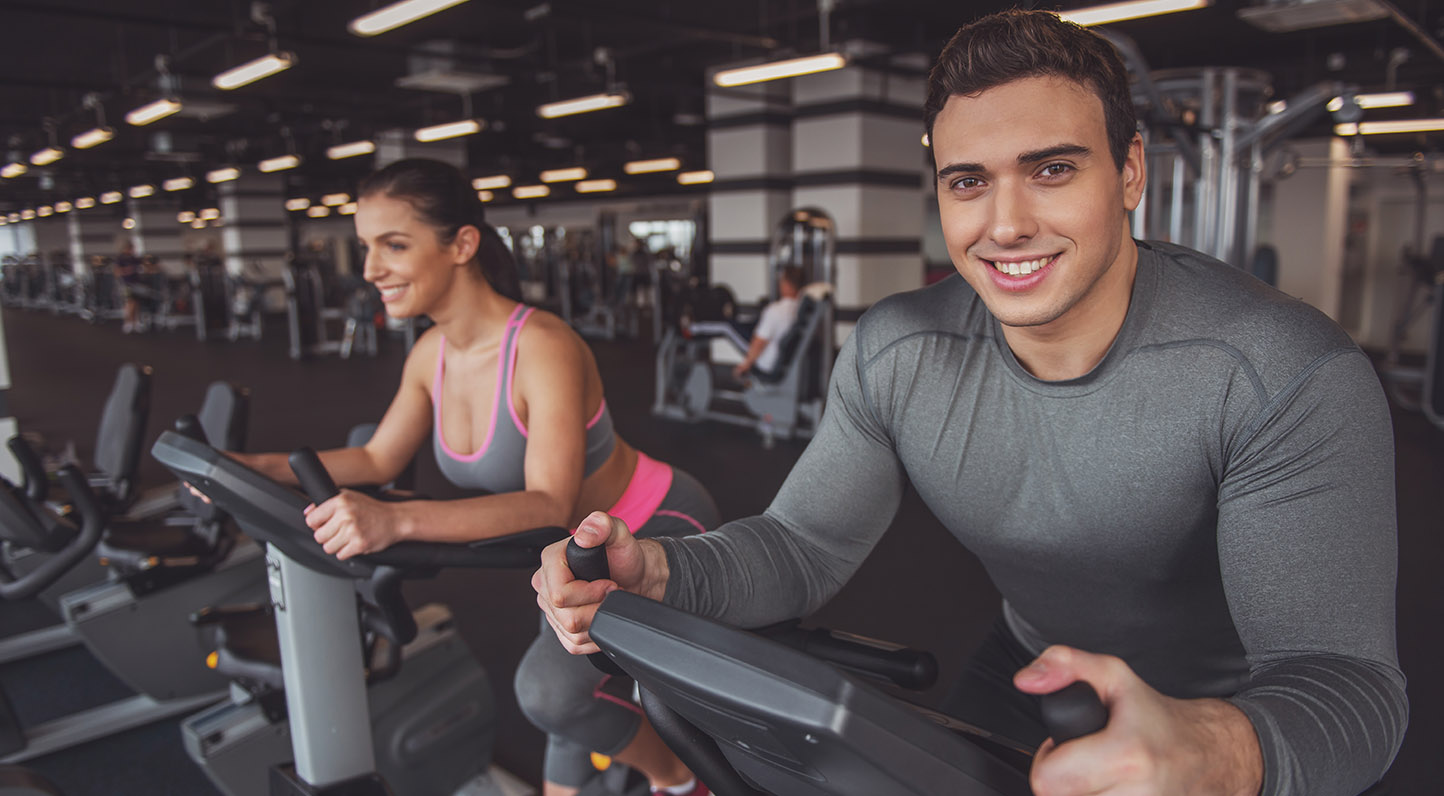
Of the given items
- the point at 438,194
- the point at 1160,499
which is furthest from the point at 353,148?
the point at 1160,499

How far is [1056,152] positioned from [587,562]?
62cm

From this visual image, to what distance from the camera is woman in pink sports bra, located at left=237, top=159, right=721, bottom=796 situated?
4.95 feet

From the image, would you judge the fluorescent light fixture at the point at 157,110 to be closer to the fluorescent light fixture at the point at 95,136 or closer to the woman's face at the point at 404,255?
the fluorescent light fixture at the point at 95,136

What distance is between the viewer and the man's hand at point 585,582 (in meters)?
0.83

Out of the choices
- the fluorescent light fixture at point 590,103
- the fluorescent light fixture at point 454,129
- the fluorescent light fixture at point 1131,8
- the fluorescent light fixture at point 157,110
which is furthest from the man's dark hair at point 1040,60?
the fluorescent light fixture at point 454,129

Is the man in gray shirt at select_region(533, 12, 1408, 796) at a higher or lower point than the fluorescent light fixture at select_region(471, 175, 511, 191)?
lower

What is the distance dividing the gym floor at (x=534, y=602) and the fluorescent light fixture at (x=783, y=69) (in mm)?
2564

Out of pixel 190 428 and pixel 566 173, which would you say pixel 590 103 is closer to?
pixel 190 428

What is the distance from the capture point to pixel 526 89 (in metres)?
11.8

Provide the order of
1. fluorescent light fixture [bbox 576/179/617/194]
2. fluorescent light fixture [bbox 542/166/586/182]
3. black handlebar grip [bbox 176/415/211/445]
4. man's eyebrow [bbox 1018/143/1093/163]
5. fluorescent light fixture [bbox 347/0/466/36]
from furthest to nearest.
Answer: fluorescent light fixture [bbox 576/179/617/194] → fluorescent light fixture [bbox 542/166/586/182] → fluorescent light fixture [bbox 347/0/466/36] → black handlebar grip [bbox 176/415/211/445] → man's eyebrow [bbox 1018/143/1093/163]

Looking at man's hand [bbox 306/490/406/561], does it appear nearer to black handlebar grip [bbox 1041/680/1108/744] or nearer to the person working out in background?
black handlebar grip [bbox 1041/680/1108/744]

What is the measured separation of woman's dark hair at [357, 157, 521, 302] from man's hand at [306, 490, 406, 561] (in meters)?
0.64

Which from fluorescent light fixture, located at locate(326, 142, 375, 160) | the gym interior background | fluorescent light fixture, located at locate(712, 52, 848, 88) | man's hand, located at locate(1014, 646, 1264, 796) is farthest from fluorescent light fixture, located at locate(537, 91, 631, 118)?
man's hand, located at locate(1014, 646, 1264, 796)

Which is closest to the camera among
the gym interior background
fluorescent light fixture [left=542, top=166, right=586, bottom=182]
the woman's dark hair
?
the woman's dark hair
